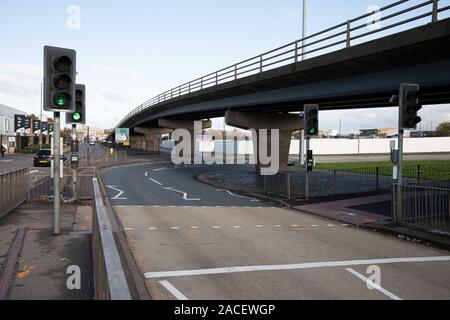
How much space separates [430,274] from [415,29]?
866cm

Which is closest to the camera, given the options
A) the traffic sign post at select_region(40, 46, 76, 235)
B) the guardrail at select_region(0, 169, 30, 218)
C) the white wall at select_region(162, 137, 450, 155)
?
the traffic sign post at select_region(40, 46, 76, 235)

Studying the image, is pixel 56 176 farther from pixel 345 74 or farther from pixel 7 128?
pixel 7 128

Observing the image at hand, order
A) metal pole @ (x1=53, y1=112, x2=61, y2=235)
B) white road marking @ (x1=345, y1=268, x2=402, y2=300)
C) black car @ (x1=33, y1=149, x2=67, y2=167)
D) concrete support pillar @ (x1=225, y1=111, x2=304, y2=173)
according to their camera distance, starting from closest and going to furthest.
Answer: white road marking @ (x1=345, y1=268, x2=402, y2=300), metal pole @ (x1=53, y1=112, x2=61, y2=235), concrete support pillar @ (x1=225, y1=111, x2=304, y2=173), black car @ (x1=33, y1=149, x2=67, y2=167)

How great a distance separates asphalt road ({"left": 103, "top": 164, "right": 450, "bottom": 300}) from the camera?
265 inches

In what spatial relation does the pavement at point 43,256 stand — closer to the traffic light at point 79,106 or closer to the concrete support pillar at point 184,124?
the traffic light at point 79,106

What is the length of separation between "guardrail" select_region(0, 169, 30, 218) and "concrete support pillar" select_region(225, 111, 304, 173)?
1834cm

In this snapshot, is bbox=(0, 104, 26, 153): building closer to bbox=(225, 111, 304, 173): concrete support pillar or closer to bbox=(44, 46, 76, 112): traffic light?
bbox=(225, 111, 304, 173): concrete support pillar

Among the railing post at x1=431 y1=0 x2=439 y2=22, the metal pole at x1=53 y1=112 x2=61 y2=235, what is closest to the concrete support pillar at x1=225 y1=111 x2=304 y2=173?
the railing post at x1=431 y1=0 x2=439 y2=22

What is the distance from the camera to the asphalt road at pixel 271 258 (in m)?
6.74

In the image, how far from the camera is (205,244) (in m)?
10.0

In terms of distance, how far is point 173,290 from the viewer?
21.7 ft

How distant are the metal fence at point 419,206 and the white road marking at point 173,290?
305 inches
